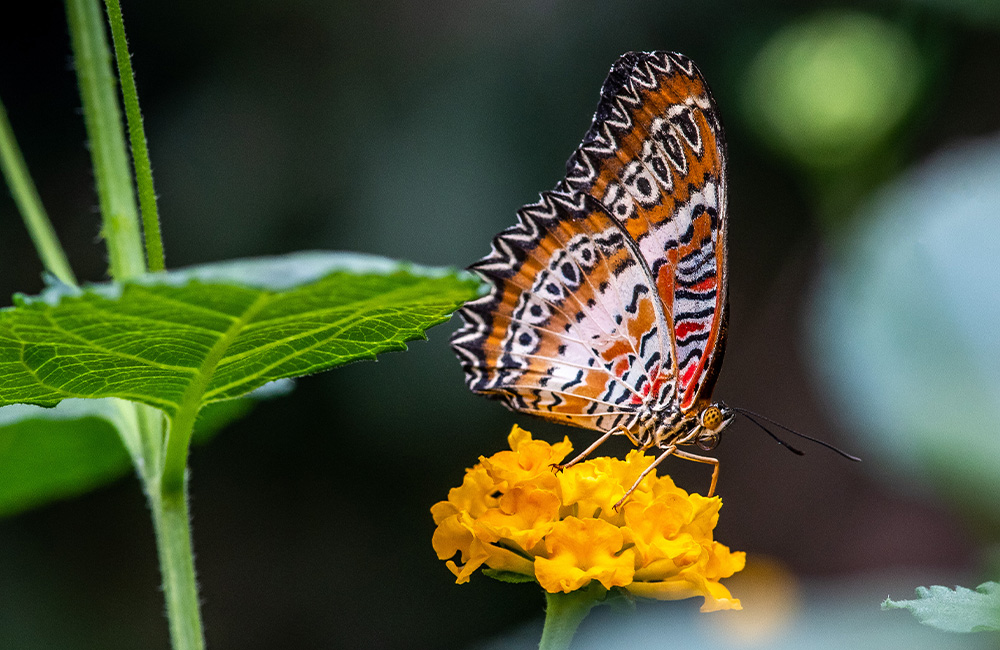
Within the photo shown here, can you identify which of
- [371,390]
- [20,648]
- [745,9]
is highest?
[745,9]

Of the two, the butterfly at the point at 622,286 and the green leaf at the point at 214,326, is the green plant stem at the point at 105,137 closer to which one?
the green leaf at the point at 214,326

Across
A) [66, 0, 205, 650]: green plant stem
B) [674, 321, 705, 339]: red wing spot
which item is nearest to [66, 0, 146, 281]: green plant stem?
[66, 0, 205, 650]: green plant stem

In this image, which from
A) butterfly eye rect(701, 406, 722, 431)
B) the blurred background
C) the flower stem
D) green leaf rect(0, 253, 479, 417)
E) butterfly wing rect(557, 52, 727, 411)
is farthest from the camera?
the blurred background

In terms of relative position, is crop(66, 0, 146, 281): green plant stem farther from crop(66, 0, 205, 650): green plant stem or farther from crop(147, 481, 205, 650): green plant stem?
crop(147, 481, 205, 650): green plant stem

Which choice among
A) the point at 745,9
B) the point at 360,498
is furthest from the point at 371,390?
the point at 745,9

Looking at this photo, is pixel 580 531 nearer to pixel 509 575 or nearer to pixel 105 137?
pixel 509 575

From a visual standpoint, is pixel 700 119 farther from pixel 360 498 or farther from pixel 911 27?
pixel 360 498

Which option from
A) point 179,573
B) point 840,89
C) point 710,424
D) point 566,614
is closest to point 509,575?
point 566,614
